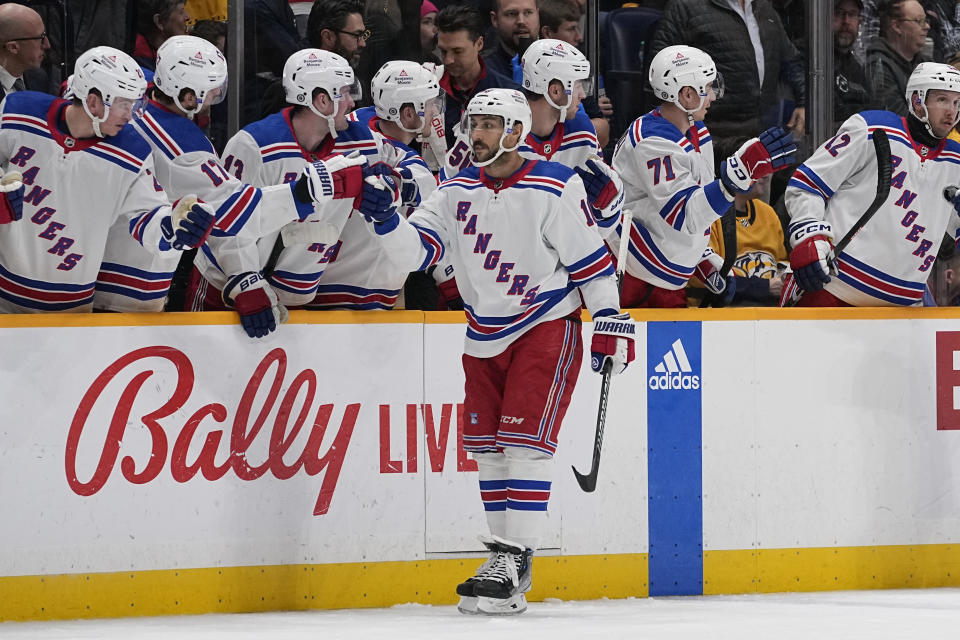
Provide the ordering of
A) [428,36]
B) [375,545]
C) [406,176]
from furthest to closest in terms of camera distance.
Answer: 1. [428,36]
2. [406,176]
3. [375,545]

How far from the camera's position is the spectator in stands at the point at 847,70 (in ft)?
20.0

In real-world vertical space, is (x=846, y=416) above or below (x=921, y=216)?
below

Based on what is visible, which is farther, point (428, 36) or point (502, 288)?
point (428, 36)

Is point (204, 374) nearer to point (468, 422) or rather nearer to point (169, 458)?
point (169, 458)

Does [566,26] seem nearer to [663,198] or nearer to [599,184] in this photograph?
[663,198]

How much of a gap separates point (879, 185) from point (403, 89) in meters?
1.61

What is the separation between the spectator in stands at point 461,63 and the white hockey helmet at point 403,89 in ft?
1.83

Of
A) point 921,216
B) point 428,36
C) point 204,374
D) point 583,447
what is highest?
point 428,36

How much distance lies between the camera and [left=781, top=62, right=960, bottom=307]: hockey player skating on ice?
4848mm

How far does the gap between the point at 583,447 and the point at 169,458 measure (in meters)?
1.23

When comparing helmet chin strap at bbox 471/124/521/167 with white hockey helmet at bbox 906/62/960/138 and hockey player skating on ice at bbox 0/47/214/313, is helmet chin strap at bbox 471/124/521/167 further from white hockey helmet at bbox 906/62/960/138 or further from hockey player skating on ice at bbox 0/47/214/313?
white hockey helmet at bbox 906/62/960/138

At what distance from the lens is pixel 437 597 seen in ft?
14.1

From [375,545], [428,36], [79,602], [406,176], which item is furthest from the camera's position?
[428,36]

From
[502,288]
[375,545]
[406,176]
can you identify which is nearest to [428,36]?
[406,176]
